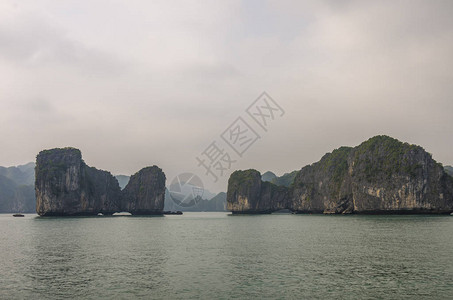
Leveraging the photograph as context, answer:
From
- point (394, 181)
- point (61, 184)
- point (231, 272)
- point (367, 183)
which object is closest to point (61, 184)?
point (61, 184)

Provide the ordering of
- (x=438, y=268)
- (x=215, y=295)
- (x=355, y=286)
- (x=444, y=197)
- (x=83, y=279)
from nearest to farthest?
(x=215, y=295) < (x=355, y=286) < (x=83, y=279) < (x=438, y=268) < (x=444, y=197)

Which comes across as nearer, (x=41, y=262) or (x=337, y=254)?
(x=41, y=262)

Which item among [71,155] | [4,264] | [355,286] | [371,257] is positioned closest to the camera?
[355,286]

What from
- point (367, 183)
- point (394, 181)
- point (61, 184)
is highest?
point (394, 181)

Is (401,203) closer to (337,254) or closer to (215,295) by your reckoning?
(337,254)

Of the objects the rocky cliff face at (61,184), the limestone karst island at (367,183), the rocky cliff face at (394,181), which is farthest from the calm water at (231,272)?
the rocky cliff face at (61,184)

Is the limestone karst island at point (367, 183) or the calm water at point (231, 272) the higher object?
the limestone karst island at point (367, 183)

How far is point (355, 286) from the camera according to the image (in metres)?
24.3

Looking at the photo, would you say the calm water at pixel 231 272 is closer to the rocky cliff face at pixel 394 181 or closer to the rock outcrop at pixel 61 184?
the rocky cliff face at pixel 394 181

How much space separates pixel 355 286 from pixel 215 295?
31.9 ft

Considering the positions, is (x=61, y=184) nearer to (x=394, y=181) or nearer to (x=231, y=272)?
(x=394, y=181)

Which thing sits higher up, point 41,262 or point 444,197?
point 444,197

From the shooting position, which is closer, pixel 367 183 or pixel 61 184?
pixel 367 183

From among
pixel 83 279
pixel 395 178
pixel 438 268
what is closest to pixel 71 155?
pixel 395 178
